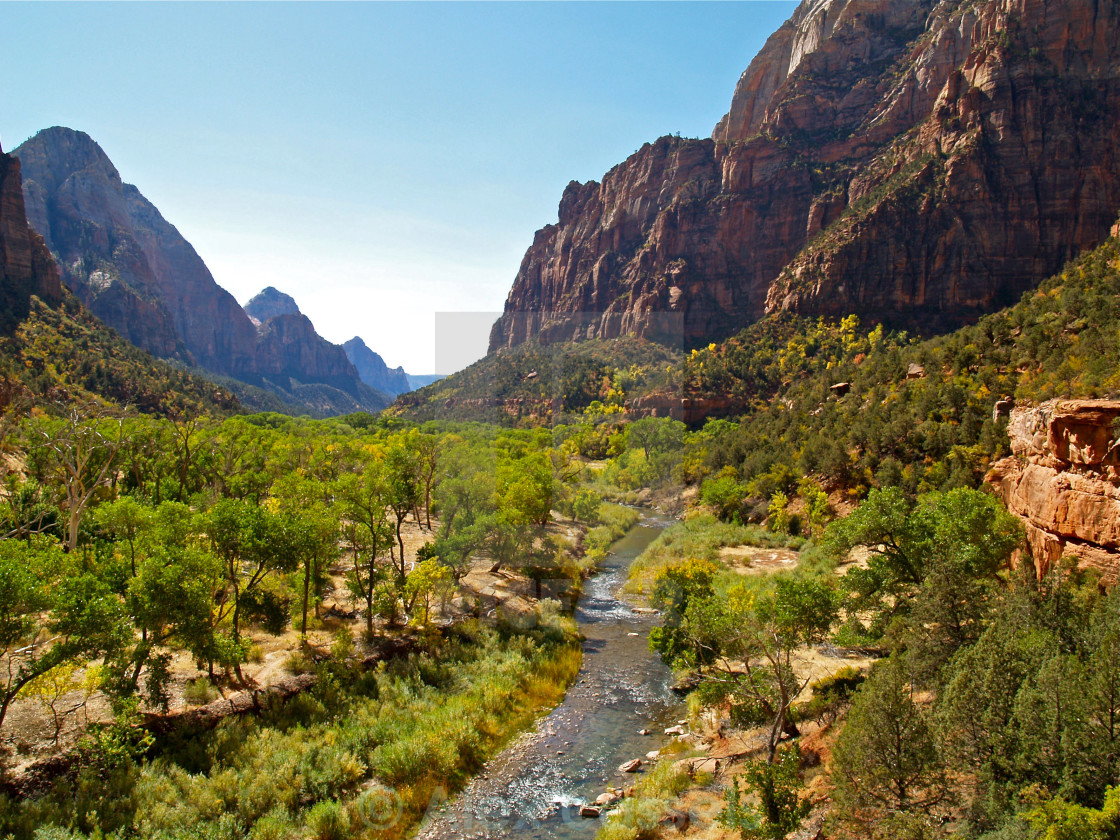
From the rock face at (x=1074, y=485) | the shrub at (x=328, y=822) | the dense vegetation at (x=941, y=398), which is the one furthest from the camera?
the dense vegetation at (x=941, y=398)

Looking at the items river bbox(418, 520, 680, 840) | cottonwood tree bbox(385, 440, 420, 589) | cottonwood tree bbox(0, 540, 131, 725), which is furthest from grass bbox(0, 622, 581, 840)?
cottonwood tree bbox(385, 440, 420, 589)

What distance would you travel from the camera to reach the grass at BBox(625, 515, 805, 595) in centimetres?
3384

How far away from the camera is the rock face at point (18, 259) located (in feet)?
254

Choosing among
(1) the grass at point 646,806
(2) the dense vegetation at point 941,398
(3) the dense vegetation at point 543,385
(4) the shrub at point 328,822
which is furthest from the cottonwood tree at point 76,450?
(3) the dense vegetation at point 543,385

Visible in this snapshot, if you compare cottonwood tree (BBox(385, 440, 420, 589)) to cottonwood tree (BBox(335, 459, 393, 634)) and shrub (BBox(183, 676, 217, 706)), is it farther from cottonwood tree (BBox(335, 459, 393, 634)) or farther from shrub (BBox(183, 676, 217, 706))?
shrub (BBox(183, 676, 217, 706))

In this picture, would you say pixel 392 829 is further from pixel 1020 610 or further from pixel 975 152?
pixel 975 152

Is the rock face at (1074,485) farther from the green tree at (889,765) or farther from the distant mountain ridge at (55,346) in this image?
the distant mountain ridge at (55,346)

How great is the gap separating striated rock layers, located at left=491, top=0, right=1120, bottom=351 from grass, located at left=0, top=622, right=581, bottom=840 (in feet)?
338

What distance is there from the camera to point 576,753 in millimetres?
17000

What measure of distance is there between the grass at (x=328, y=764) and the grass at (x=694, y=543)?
13265mm

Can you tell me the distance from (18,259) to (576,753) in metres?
106

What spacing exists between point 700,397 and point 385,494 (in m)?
79.8

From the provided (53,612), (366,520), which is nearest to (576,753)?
(366,520)

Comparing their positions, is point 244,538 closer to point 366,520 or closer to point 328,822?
point 366,520
